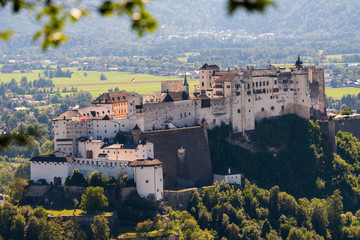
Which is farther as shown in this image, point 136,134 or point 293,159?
point 293,159

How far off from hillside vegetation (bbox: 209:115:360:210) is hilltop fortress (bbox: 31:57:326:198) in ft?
4.84

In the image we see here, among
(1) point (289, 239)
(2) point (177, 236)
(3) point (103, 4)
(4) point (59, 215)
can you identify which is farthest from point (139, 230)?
(3) point (103, 4)

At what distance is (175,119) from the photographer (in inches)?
2702

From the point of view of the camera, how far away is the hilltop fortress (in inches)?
2507

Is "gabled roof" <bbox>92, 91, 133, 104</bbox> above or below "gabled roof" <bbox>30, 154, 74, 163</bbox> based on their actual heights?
above

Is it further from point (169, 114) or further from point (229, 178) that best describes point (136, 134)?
point (229, 178)

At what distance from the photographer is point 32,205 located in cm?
6294

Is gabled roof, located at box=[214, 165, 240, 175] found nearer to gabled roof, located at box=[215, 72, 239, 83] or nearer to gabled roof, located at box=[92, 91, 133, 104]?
gabled roof, located at box=[215, 72, 239, 83]

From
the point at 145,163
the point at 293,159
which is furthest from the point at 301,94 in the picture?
the point at 145,163

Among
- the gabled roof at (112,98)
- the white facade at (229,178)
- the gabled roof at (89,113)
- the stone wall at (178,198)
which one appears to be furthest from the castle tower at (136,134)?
the white facade at (229,178)

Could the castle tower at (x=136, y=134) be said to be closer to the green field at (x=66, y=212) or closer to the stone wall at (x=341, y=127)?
the green field at (x=66, y=212)

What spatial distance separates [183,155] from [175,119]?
3.47 metres

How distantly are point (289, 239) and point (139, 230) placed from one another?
15.2 metres

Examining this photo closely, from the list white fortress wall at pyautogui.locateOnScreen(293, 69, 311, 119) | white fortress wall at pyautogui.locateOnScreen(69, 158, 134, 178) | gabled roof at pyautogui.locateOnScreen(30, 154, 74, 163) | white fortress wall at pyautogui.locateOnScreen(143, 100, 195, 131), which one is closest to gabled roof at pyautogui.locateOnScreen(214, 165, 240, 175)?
white fortress wall at pyautogui.locateOnScreen(143, 100, 195, 131)
